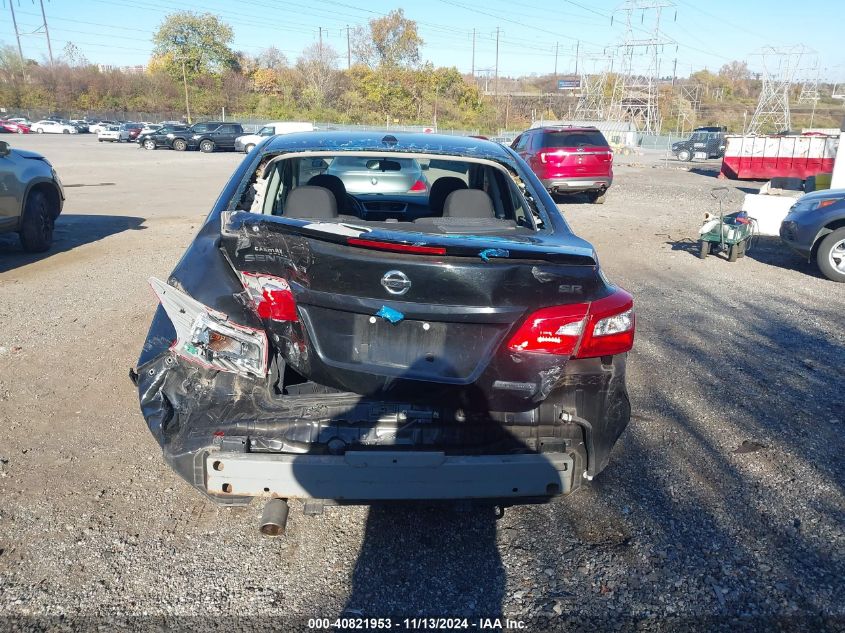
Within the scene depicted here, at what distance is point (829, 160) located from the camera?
21.8 metres

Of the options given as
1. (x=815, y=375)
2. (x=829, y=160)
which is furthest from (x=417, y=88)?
(x=815, y=375)

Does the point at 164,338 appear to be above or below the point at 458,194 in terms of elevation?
below

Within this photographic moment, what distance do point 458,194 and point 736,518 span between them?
2.17 m

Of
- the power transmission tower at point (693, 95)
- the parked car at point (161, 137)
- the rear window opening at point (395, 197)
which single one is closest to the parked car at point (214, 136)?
the parked car at point (161, 137)

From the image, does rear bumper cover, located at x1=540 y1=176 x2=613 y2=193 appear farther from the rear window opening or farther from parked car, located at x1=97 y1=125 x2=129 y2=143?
parked car, located at x1=97 y1=125 x2=129 y2=143

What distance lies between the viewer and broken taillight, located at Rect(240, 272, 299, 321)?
244cm

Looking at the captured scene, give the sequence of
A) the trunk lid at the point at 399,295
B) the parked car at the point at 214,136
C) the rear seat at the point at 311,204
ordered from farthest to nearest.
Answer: the parked car at the point at 214,136 → the rear seat at the point at 311,204 → the trunk lid at the point at 399,295

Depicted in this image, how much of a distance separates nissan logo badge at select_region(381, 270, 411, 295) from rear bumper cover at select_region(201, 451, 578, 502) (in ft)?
1.90

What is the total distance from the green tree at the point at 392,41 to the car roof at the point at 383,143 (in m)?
73.7

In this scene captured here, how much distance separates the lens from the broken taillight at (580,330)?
2.40 meters

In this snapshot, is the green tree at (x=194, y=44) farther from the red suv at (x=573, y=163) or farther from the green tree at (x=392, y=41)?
the red suv at (x=573, y=163)

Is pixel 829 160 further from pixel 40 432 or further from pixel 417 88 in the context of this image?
pixel 417 88

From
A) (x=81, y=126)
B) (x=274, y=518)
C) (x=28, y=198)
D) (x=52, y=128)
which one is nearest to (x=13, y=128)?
(x=52, y=128)

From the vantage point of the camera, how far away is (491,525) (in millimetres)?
2988
